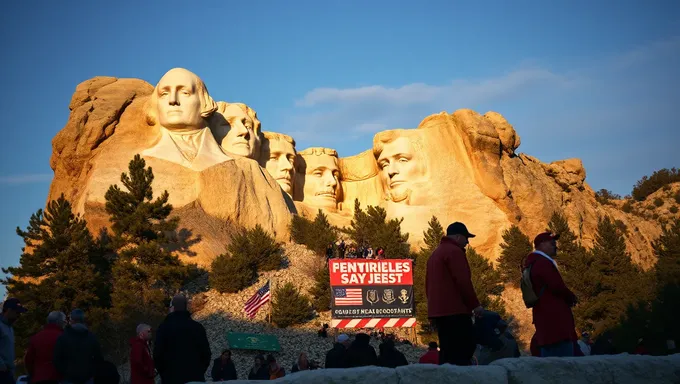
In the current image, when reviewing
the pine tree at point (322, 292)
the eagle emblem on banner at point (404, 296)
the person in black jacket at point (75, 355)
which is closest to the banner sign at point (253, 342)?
the eagle emblem on banner at point (404, 296)

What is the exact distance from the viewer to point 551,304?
23.2 feet

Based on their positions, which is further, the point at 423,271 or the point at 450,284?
the point at 423,271

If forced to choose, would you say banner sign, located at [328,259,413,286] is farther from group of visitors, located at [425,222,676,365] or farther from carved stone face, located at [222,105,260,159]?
group of visitors, located at [425,222,676,365]

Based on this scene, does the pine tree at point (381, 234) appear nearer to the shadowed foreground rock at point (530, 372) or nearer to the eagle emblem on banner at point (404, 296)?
the eagle emblem on banner at point (404, 296)

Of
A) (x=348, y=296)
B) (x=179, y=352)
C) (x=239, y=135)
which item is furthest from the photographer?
(x=239, y=135)

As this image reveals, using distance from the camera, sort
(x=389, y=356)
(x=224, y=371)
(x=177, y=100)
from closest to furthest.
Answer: (x=389, y=356)
(x=224, y=371)
(x=177, y=100)

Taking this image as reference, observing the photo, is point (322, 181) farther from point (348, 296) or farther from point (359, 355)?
point (359, 355)

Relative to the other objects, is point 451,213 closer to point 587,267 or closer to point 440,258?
point 587,267

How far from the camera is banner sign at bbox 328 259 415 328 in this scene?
70.6ft

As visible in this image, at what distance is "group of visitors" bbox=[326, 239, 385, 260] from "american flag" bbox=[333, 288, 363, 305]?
6.91m

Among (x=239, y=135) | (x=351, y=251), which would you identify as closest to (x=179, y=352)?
(x=351, y=251)

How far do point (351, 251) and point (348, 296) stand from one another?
8.80 metres

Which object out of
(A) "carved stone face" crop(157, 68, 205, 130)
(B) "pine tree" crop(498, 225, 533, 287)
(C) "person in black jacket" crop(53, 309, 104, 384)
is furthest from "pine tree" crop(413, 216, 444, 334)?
(C) "person in black jacket" crop(53, 309, 104, 384)

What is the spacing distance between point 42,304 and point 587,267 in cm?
1781
